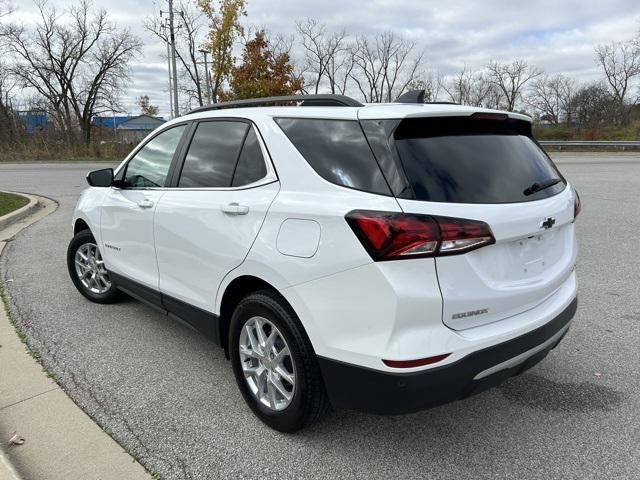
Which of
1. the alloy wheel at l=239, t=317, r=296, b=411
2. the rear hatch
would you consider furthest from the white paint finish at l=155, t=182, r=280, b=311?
the rear hatch

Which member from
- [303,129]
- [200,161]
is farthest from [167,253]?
[303,129]

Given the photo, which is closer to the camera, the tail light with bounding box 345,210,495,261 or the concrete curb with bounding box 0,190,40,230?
the tail light with bounding box 345,210,495,261

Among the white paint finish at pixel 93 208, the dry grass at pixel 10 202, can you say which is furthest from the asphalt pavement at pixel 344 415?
the dry grass at pixel 10 202

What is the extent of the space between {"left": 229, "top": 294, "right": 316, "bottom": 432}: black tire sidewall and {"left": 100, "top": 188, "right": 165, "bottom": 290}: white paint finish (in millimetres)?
1034

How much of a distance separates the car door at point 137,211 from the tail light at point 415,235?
6.30 feet

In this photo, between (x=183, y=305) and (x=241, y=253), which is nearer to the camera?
(x=241, y=253)

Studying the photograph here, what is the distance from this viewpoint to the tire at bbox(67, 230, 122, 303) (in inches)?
177

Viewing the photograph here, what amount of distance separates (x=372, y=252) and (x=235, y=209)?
0.96 meters

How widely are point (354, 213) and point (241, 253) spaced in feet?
2.55

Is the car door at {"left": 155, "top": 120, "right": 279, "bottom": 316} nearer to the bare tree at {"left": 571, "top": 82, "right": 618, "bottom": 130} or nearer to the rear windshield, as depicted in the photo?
the rear windshield

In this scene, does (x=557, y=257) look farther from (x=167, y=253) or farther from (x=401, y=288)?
(x=167, y=253)

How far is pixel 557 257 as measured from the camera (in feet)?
8.54

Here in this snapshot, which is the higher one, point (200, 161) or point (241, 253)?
point (200, 161)

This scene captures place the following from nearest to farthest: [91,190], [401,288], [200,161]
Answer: [401,288] → [200,161] → [91,190]
